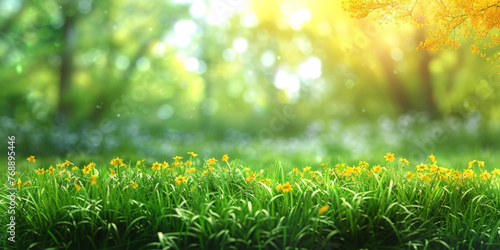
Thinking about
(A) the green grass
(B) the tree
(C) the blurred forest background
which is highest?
(C) the blurred forest background

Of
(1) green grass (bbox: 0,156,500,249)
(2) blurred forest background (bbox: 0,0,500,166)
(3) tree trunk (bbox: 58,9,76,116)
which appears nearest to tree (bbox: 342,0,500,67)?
(1) green grass (bbox: 0,156,500,249)

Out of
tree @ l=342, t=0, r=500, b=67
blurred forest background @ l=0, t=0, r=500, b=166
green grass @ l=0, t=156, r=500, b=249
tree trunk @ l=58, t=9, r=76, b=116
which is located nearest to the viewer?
green grass @ l=0, t=156, r=500, b=249

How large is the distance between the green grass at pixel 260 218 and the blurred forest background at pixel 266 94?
169 inches

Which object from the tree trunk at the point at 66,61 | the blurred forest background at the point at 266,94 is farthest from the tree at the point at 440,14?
the tree trunk at the point at 66,61

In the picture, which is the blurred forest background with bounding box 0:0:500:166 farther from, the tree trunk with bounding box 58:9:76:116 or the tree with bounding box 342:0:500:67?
the tree with bounding box 342:0:500:67

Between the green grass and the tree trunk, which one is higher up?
the tree trunk

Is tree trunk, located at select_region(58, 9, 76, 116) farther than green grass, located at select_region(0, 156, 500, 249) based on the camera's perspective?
Yes

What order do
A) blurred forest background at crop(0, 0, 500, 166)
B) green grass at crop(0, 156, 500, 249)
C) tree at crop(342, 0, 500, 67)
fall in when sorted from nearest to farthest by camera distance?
1. green grass at crop(0, 156, 500, 249)
2. tree at crop(342, 0, 500, 67)
3. blurred forest background at crop(0, 0, 500, 166)

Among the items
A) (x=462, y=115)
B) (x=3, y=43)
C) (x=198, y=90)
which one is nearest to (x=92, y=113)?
(x=3, y=43)

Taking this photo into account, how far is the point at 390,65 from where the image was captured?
10.3 meters

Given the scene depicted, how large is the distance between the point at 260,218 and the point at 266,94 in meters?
10.2

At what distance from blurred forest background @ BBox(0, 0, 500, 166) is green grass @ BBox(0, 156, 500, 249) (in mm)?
4286

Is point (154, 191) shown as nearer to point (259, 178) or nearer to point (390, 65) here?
point (259, 178)

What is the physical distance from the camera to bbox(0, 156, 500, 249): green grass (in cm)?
265
